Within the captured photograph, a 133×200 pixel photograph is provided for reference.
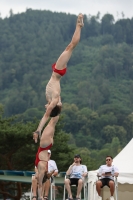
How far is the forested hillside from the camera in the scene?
103000 mm

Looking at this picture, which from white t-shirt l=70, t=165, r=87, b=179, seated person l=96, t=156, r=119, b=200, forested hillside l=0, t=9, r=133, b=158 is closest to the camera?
seated person l=96, t=156, r=119, b=200

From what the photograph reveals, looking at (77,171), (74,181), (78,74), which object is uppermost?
(78,74)

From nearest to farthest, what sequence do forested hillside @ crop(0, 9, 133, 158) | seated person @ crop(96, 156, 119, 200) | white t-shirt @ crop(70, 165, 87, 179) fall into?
1. seated person @ crop(96, 156, 119, 200)
2. white t-shirt @ crop(70, 165, 87, 179)
3. forested hillside @ crop(0, 9, 133, 158)

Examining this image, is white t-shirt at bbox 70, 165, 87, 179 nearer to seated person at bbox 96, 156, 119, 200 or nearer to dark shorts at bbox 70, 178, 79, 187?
dark shorts at bbox 70, 178, 79, 187

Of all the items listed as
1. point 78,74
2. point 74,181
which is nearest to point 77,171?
point 74,181

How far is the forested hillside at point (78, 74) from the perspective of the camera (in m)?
103

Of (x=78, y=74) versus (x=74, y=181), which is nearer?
(x=74, y=181)

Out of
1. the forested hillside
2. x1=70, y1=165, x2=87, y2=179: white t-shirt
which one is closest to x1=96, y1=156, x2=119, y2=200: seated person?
x1=70, y1=165, x2=87, y2=179: white t-shirt

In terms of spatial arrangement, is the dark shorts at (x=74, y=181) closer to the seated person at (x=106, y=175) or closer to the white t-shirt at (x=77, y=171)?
the white t-shirt at (x=77, y=171)

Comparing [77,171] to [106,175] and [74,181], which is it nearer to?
[74,181]

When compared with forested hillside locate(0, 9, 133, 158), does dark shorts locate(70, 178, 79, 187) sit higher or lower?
lower

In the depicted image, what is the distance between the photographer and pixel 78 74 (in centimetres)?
13738

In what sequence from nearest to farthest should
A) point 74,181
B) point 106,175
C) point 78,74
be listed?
point 106,175 < point 74,181 < point 78,74

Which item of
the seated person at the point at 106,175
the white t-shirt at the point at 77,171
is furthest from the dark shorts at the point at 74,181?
the seated person at the point at 106,175
